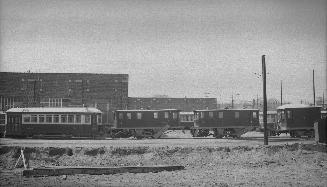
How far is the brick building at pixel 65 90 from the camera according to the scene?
52.4m

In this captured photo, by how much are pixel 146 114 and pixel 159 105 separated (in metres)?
30.5

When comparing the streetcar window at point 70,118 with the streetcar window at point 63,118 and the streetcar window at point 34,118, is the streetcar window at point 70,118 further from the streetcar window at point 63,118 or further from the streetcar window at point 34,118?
the streetcar window at point 34,118

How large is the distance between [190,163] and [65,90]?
3841 centimetres

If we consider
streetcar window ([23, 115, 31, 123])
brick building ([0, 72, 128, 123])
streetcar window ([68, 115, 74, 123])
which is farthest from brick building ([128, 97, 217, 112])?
streetcar window ([23, 115, 31, 123])

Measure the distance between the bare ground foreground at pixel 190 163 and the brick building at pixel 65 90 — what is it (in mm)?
28766

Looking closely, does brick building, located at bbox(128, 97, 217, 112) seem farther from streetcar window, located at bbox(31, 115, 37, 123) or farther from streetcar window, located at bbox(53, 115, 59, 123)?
streetcar window, located at bbox(31, 115, 37, 123)

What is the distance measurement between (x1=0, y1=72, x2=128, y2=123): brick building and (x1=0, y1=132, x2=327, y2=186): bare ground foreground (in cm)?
2877

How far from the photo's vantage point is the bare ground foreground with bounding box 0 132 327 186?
15488 millimetres

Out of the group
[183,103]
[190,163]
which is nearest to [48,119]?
[190,163]

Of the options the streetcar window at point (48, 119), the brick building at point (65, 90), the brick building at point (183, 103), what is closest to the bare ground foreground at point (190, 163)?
the streetcar window at point (48, 119)

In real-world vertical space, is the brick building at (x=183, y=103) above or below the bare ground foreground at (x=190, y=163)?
above

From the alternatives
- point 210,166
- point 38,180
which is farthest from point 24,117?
point 210,166

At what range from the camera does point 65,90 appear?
178ft

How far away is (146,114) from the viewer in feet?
116
